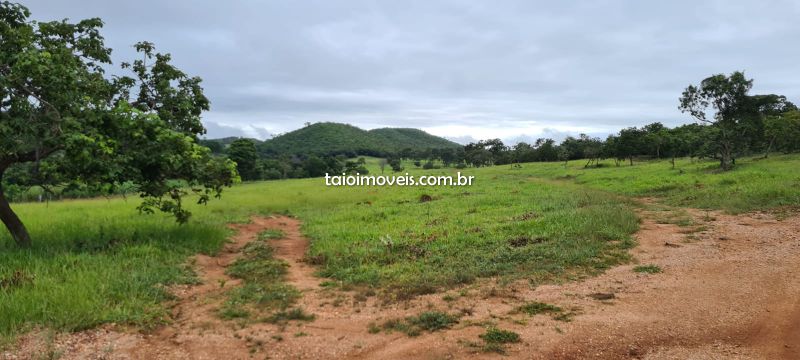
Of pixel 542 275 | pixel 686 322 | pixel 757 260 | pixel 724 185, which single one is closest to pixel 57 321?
pixel 542 275

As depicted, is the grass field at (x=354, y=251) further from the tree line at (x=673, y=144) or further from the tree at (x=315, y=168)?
the tree at (x=315, y=168)

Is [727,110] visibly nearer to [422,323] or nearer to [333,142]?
[422,323]

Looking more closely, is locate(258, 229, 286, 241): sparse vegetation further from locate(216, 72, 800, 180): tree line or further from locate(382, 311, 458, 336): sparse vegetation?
locate(216, 72, 800, 180): tree line

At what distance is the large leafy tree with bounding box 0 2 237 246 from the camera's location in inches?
344

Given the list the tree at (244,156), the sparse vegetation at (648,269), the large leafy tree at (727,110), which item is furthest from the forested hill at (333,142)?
the sparse vegetation at (648,269)

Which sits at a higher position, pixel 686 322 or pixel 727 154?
pixel 727 154

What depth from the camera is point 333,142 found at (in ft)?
424

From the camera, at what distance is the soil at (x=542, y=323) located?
5.53 m

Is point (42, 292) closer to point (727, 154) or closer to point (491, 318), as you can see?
point (491, 318)

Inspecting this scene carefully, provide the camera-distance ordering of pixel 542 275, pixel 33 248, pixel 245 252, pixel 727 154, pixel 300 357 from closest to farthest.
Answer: pixel 300 357 < pixel 542 275 < pixel 33 248 < pixel 245 252 < pixel 727 154

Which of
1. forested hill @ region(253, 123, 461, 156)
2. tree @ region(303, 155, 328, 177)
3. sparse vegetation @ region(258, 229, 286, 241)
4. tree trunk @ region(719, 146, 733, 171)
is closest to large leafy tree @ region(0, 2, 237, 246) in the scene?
sparse vegetation @ region(258, 229, 286, 241)

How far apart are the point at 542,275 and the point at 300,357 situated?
206 inches

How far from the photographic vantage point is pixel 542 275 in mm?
8711

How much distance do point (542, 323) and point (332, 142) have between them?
12582 centimetres
